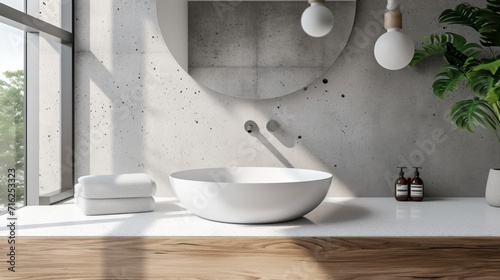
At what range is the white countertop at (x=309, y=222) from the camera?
4.91 feet

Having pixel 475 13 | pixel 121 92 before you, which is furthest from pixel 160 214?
pixel 475 13

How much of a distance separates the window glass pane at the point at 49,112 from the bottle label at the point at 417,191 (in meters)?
1.57

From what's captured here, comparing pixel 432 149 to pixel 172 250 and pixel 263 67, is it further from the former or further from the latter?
pixel 172 250

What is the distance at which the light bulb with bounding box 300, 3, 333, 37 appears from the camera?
1.89m

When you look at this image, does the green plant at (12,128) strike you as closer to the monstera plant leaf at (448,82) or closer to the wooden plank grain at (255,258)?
the wooden plank grain at (255,258)

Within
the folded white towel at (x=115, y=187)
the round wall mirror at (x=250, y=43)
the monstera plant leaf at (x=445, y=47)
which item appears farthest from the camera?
the round wall mirror at (x=250, y=43)

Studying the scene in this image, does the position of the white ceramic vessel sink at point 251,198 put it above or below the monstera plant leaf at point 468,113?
below

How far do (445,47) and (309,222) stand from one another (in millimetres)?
958

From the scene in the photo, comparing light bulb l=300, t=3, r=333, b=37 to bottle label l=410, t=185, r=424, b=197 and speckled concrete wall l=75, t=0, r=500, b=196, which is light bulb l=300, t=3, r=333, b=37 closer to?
speckled concrete wall l=75, t=0, r=500, b=196

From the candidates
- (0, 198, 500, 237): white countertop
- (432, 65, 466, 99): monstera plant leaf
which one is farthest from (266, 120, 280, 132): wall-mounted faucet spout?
(432, 65, 466, 99): monstera plant leaf

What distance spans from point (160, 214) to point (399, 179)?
1.01 metres

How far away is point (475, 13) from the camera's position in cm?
194

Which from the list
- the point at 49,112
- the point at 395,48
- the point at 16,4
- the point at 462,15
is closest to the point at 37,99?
the point at 49,112

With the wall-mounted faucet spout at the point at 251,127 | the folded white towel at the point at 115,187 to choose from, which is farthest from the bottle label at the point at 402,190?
the folded white towel at the point at 115,187
